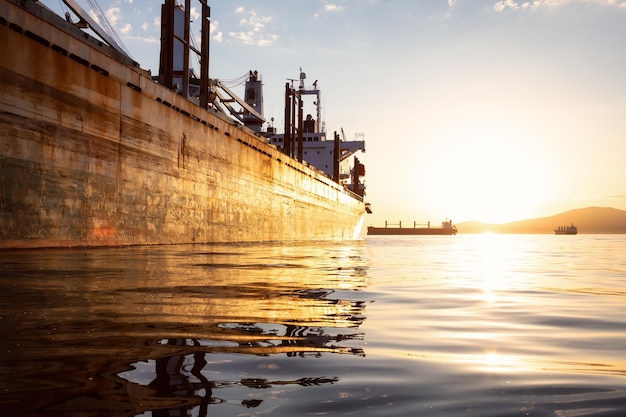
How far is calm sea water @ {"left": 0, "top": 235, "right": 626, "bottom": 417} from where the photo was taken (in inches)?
58.9

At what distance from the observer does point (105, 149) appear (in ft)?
44.7

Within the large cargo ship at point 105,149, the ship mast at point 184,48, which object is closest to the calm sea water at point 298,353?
the large cargo ship at point 105,149

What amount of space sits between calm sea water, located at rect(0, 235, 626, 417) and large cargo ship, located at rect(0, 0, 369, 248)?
7329 mm

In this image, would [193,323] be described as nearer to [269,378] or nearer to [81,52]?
[269,378]

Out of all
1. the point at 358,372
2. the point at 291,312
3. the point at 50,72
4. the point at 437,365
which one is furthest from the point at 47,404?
the point at 50,72

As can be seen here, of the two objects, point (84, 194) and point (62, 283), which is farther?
point (84, 194)

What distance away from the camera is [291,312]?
3.51 m

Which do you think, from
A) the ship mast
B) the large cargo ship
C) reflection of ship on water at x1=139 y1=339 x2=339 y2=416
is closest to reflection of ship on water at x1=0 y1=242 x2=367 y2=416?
reflection of ship on water at x1=139 y1=339 x2=339 y2=416

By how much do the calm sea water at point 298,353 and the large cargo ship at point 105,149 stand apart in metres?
7.33

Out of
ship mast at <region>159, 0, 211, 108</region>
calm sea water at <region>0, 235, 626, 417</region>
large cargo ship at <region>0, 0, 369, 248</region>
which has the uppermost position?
ship mast at <region>159, 0, 211, 108</region>

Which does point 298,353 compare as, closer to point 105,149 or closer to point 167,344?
point 167,344

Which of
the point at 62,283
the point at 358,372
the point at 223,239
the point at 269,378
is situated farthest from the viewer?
the point at 223,239

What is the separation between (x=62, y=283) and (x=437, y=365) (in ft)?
12.4

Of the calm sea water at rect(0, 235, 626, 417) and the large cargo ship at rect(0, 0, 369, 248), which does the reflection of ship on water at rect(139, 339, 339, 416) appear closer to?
the calm sea water at rect(0, 235, 626, 417)
